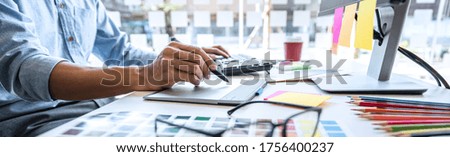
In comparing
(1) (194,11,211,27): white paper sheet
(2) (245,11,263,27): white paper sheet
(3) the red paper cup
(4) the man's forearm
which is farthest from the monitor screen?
(1) (194,11,211,27): white paper sheet

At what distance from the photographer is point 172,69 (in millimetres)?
565

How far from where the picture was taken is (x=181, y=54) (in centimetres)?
57

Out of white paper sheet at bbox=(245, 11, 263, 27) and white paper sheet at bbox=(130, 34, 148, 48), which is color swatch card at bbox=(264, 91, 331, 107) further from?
white paper sheet at bbox=(130, 34, 148, 48)

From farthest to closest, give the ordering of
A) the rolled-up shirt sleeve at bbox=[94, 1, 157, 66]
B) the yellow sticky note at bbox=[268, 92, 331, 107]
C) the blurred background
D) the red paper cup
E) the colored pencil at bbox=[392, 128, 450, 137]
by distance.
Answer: the blurred background
the red paper cup
the rolled-up shirt sleeve at bbox=[94, 1, 157, 66]
the yellow sticky note at bbox=[268, 92, 331, 107]
the colored pencil at bbox=[392, 128, 450, 137]

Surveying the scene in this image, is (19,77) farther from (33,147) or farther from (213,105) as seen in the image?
(213,105)

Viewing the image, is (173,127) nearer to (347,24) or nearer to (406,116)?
(406,116)

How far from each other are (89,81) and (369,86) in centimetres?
57

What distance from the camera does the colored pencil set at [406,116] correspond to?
1.06 feet

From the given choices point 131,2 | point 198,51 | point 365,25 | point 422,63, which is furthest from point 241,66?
point 131,2

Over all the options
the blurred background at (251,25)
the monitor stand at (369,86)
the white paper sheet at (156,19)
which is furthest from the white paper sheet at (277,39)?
the monitor stand at (369,86)

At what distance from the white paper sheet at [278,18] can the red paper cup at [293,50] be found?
32cm

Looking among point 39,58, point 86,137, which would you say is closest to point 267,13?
point 39,58

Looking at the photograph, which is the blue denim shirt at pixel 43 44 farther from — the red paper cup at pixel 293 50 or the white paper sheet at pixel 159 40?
the red paper cup at pixel 293 50

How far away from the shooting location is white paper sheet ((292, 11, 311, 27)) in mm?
1394
